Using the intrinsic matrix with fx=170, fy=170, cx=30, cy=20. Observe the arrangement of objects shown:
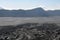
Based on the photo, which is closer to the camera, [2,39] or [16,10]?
[2,39]

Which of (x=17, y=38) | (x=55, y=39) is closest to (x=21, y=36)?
(x=17, y=38)

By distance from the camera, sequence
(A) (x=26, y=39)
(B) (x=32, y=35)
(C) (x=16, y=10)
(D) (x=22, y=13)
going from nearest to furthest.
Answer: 1. (A) (x=26, y=39)
2. (B) (x=32, y=35)
3. (D) (x=22, y=13)
4. (C) (x=16, y=10)

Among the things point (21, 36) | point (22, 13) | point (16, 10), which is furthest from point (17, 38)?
point (16, 10)

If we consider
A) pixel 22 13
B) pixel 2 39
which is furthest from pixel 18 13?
pixel 2 39

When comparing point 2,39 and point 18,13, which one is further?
point 18,13

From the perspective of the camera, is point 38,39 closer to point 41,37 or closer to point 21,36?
point 41,37

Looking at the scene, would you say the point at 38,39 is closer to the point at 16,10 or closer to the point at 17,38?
the point at 17,38

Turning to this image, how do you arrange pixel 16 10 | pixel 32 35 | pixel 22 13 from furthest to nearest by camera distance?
1. pixel 16 10
2. pixel 22 13
3. pixel 32 35

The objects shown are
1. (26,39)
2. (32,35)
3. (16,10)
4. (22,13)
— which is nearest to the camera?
(26,39)
